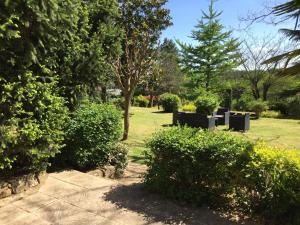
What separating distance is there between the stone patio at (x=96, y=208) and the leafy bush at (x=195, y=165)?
0.64ft

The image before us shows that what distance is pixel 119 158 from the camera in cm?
619

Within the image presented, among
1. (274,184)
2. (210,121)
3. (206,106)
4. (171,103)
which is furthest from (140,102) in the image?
(274,184)

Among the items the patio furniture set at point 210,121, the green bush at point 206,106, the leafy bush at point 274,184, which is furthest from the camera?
the green bush at point 206,106

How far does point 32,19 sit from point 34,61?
579mm

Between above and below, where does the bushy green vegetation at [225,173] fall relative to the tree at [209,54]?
below

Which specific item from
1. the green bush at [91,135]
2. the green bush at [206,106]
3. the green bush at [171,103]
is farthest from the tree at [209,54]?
the green bush at [91,135]

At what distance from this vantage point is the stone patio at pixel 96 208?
373 centimetres

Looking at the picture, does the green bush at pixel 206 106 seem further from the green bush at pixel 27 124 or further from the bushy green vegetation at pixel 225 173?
the green bush at pixel 27 124

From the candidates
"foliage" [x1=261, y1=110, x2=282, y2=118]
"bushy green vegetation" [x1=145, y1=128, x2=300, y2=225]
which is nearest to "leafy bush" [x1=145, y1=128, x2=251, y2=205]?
"bushy green vegetation" [x1=145, y1=128, x2=300, y2=225]

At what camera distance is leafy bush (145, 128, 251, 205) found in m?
3.97

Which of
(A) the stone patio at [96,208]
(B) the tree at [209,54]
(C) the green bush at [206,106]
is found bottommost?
(A) the stone patio at [96,208]

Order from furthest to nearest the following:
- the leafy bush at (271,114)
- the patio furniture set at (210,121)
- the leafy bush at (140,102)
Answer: the leafy bush at (140,102)
the leafy bush at (271,114)
the patio furniture set at (210,121)

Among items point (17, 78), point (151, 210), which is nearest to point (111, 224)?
point (151, 210)

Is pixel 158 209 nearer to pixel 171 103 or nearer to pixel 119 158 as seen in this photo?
pixel 119 158
